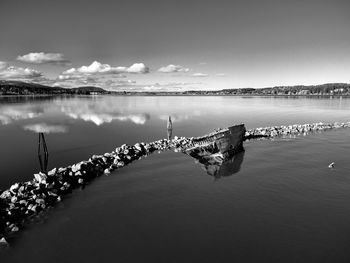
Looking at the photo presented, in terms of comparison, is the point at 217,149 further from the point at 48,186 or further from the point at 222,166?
the point at 48,186

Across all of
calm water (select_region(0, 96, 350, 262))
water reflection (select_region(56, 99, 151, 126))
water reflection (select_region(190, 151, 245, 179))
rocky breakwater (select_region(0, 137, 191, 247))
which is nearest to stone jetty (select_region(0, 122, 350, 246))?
rocky breakwater (select_region(0, 137, 191, 247))

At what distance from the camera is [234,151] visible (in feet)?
71.7

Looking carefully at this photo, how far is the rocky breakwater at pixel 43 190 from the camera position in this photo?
1096 centimetres

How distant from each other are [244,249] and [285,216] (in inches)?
128

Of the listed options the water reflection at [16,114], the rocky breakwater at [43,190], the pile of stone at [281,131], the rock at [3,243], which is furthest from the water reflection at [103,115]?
the rock at [3,243]

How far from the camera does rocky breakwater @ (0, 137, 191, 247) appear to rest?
1096 centimetres

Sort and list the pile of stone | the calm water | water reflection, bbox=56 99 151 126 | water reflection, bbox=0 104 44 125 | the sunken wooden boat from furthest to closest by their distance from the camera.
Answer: water reflection, bbox=56 99 151 126, water reflection, bbox=0 104 44 125, the pile of stone, the sunken wooden boat, the calm water

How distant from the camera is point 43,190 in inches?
516

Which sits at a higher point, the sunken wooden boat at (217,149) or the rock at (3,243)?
the sunken wooden boat at (217,149)

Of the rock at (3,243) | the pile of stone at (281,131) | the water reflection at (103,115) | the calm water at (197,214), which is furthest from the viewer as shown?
the water reflection at (103,115)

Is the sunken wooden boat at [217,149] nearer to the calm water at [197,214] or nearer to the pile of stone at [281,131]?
the calm water at [197,214]

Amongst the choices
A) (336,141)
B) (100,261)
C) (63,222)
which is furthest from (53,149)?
(336,141)

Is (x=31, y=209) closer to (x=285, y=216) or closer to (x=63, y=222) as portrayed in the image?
(x=63, y=222)

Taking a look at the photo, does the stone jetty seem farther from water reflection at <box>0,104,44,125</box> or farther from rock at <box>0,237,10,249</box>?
water reflection at <box>0,104,44,125</box>
